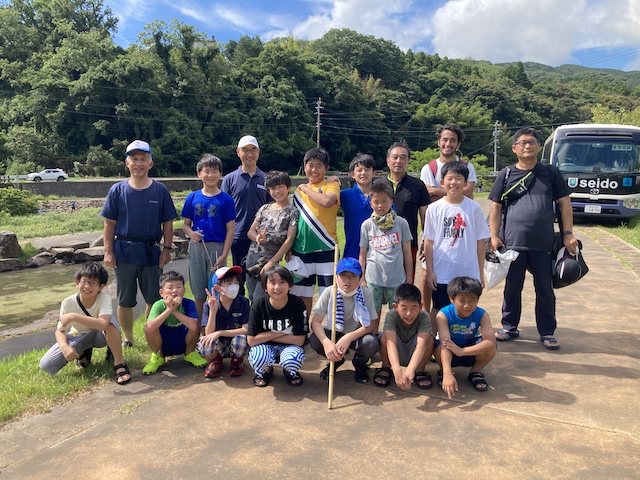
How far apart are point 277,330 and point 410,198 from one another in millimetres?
1520

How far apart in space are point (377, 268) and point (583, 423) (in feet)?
5.41

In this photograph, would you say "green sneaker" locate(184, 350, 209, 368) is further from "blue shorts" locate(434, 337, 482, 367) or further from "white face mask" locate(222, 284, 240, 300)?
"blue shorts" locate(434, 337, 482, 367)

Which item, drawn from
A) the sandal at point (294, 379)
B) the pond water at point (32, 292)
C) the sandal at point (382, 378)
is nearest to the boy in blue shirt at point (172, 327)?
the sandal at point (294, 379)

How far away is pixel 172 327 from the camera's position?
3.74 metres

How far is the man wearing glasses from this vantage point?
387 centimetres

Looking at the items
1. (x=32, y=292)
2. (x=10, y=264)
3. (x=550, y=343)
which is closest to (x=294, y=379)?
(x=550, y=343)

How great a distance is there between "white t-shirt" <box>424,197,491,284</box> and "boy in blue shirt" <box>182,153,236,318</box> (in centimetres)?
175

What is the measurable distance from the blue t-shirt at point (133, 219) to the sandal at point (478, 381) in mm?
2676

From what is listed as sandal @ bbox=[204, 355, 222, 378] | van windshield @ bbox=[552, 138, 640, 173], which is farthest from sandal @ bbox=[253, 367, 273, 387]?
van windshield @ bbox=[552, 138, 640, 173]

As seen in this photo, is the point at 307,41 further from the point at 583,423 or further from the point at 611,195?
the point at 583,423

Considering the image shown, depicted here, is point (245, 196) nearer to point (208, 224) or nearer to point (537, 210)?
point (208, 224)

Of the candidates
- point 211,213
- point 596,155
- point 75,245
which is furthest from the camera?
point 75,245


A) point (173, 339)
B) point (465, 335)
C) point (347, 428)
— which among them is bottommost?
point (347, 428)

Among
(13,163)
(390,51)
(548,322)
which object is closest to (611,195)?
(548,322)
